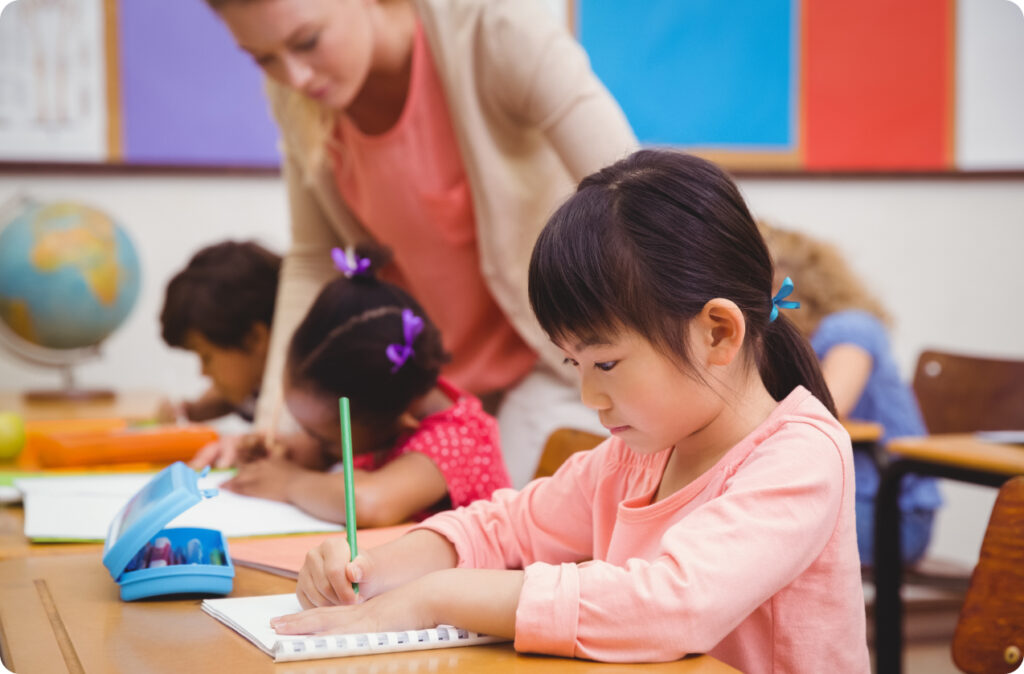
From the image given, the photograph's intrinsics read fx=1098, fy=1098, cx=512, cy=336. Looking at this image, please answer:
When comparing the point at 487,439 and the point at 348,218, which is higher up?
the point at 348,218

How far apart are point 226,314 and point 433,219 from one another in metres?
0.55

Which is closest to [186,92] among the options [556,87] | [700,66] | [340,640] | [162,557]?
[700,66]

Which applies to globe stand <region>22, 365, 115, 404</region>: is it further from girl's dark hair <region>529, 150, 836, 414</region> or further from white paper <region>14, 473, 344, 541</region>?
girl's dark hair <region>529, 150, 836, 414</region>

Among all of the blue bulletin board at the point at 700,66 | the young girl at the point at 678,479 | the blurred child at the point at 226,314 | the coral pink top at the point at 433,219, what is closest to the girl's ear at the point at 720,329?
the young girl at the point at 678,479

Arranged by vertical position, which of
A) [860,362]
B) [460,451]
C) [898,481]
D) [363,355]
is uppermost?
[363,355]

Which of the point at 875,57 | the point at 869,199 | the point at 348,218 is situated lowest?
the point at 869,199

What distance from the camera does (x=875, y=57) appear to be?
3562 mm

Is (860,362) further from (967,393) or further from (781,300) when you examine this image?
(781,300)

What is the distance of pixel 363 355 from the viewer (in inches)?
52.4

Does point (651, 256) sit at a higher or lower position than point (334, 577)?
higher

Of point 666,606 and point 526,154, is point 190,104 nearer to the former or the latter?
point 526,154

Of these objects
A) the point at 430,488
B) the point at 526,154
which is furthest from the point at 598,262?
the point at 526,154

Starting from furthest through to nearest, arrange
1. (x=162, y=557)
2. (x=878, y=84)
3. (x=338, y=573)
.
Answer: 1. (x=878, y=84)
2. (x=162, y=557)
3. (x=338, y=573)

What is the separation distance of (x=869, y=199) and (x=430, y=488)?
274 cm
